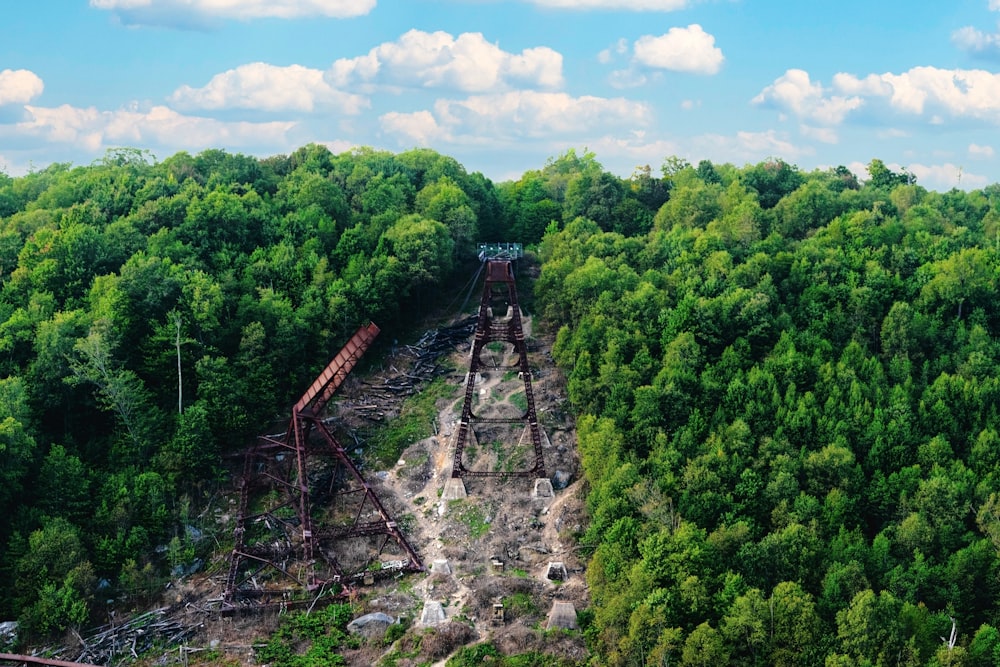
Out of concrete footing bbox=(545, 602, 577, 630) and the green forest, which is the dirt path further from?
the green forest

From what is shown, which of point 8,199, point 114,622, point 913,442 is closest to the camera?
point 114,622

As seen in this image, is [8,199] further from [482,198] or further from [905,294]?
[905,294]

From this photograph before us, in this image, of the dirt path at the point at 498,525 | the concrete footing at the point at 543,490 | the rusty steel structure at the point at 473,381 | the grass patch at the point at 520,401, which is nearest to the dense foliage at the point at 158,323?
the dirt path at the point at 498,525

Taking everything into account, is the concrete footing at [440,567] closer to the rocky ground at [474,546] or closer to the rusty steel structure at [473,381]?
the rocky ground at [474,546]

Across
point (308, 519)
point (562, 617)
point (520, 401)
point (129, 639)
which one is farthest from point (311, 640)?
point (520, 401)

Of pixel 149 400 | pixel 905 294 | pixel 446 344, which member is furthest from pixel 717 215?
pixel 149 400

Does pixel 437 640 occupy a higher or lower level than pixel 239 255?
lower
